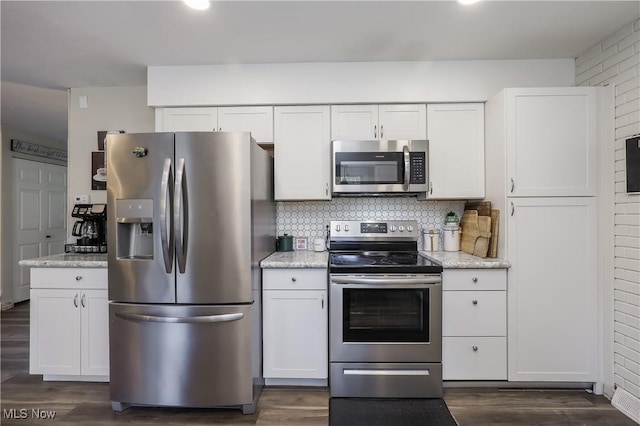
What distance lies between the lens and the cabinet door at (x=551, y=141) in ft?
7.41

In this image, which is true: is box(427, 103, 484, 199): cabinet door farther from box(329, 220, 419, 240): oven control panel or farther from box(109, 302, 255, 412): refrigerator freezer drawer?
box(109, 302, 255, 412): refrigerator freezer drawer

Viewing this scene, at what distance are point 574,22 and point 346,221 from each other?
6.53 ft

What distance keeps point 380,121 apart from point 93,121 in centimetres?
269

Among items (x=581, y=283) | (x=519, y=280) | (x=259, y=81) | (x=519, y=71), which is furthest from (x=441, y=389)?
(x=259, y=81)

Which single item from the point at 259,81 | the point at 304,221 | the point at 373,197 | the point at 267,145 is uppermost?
the point at 259,81

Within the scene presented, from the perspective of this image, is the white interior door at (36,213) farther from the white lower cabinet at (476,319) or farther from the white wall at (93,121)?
the white lower cabinet at (476,319)

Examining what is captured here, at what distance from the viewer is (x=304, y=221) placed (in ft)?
9.83

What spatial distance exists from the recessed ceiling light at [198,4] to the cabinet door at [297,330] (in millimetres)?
1791

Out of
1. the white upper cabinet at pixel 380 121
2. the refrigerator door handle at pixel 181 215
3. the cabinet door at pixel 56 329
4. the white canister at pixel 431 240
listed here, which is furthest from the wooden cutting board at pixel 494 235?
the cabinet door at pixel 56 329

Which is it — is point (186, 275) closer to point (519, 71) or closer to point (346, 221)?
point (346, 221)

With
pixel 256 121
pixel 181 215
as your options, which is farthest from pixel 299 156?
pixel 181 215

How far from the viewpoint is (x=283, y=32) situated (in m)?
2.20

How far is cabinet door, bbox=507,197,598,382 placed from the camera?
2.26 meters

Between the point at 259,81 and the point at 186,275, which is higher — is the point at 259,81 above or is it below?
above
